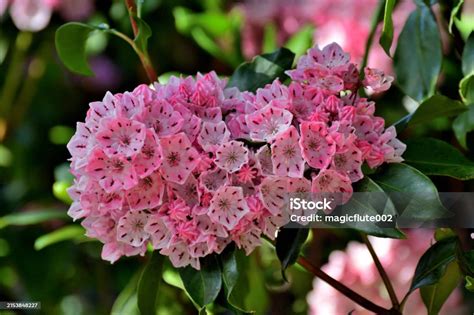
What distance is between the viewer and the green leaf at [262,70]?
885mm

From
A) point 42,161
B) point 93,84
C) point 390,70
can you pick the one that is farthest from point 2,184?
point 390,70

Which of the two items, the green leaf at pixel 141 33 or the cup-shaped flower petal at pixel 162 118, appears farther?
the green leaf at pixel 141 33

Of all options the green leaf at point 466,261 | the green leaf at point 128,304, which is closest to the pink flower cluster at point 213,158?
the green leaf at point 466,261

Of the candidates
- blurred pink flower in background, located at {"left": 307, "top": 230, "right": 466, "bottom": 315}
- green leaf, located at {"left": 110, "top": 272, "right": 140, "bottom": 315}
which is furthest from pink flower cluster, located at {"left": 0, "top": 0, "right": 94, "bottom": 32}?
blurred pink flower in background, located at {"left": 307, "top": 230, "right": 466, "bottom": 315}

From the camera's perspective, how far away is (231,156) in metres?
0.73

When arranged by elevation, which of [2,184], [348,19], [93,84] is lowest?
[2,184]

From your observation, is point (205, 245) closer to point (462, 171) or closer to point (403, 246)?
point (462, 171)

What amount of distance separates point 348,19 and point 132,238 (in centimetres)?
73

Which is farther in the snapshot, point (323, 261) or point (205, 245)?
point (323, 261)

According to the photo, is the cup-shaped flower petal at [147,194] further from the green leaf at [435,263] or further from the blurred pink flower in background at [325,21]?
the blurred pink flower in background at [325,21]

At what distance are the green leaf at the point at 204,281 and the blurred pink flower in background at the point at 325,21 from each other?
618 millimetres

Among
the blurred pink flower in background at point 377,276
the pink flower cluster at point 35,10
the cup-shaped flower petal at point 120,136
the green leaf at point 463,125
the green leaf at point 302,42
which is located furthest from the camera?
the pink flower cluster at point 35,10

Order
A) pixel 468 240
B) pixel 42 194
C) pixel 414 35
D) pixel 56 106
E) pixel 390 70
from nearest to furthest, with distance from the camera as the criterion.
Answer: pixel 414 35
pixel 468 240
pixel 390 70
pixel 42 194
pixel 56 106

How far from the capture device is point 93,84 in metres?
1.79
